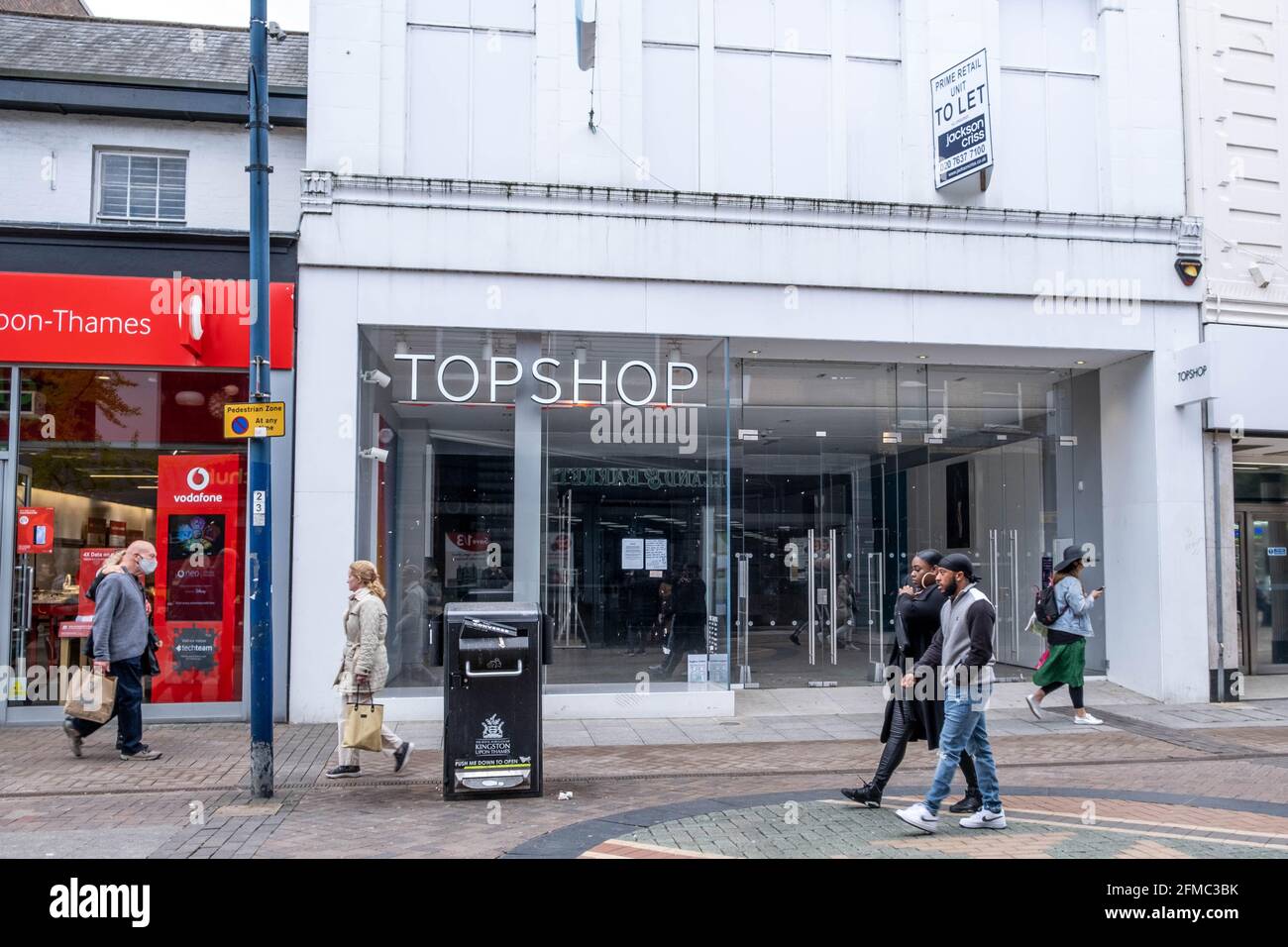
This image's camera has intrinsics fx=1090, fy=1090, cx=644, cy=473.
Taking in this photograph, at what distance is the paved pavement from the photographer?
6.92 metres

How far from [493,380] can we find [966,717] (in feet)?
23.9

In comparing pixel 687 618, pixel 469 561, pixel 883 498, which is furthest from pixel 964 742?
pixel 883 498

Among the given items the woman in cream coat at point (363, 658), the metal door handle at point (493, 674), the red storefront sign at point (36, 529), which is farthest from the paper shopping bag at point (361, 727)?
the red storefront sign at point (36, 529)

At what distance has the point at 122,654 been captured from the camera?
989 centimetres

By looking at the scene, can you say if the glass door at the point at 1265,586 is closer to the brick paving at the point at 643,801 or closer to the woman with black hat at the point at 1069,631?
the brick paving at the point at 643,801

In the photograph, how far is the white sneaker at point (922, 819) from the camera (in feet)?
23.4

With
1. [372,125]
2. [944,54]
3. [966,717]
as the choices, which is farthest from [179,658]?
[944,54]

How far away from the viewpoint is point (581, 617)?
41.9ft

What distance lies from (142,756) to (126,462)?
3.63 meters

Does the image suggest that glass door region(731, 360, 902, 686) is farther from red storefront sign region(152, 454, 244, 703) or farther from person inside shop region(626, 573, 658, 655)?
red storefront sign region(152, 454, 244, 703)

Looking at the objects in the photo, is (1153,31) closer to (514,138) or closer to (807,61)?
(807,61)

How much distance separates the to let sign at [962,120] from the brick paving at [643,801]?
259 inches

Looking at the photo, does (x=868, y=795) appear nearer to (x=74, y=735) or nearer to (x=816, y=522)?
(x=74, y=735)

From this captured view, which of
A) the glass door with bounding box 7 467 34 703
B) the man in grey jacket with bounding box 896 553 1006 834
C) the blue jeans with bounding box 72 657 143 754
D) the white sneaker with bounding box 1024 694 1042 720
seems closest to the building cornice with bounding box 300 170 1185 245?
the glass door with bounding box 7 467 34 703
